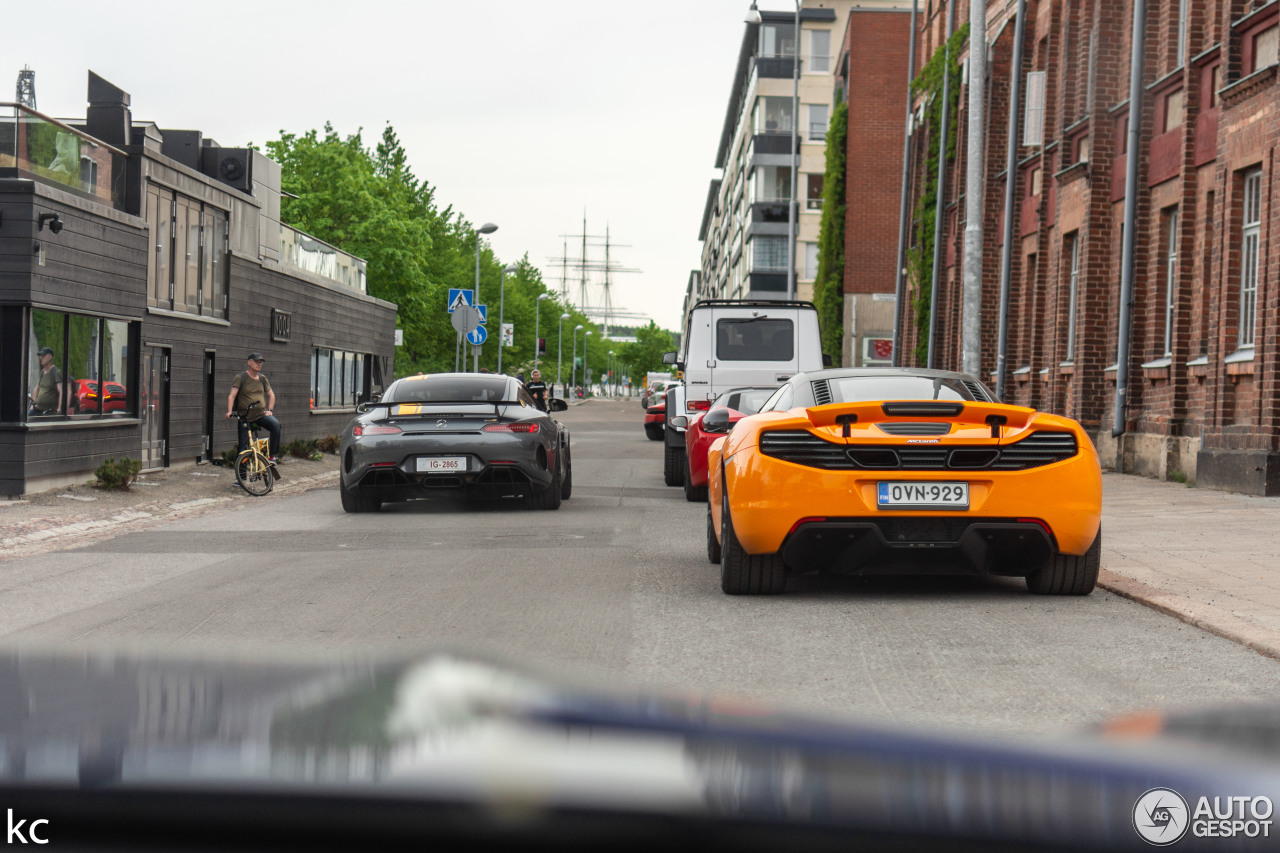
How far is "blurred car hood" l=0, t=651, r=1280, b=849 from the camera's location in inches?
51.0

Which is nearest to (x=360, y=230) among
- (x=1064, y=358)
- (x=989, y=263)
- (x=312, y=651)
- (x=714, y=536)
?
(x=989, y=263)

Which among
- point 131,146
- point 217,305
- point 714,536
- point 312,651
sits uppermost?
point 131,146

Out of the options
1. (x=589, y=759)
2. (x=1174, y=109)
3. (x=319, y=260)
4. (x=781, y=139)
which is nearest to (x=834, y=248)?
(x=319, y=260)

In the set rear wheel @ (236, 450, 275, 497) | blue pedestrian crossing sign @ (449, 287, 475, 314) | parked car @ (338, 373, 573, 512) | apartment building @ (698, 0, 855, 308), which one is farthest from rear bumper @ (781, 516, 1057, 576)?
apartment building @ (698, 0, 855, 308)

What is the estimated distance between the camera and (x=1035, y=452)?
306 inches

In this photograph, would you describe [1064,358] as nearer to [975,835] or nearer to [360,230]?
[975,835]

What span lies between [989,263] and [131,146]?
1934cm

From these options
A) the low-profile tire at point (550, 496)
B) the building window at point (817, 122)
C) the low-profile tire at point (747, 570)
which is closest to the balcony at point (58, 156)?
the low-profile tire at point (550, 496)

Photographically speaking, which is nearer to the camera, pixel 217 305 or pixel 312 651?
pixel 312 651

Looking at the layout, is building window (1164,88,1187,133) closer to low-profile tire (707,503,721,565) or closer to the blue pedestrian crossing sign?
low-profile tire (707,503,721,565)

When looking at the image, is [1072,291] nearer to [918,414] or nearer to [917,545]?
[918,414]

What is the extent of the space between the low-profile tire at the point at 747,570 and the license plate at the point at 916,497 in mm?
732

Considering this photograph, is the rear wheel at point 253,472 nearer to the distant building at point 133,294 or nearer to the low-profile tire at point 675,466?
the distant building at point 133,294

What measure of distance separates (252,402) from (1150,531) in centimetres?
1108
